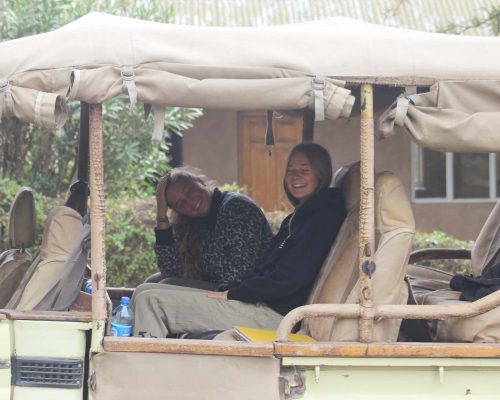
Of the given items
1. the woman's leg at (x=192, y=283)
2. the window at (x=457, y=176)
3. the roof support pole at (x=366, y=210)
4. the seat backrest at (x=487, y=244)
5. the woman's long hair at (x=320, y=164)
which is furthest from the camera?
the window at (x=457, y=176)

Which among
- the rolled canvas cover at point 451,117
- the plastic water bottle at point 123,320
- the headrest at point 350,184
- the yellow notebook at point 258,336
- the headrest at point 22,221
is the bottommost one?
the yellow notebook at point 258,336

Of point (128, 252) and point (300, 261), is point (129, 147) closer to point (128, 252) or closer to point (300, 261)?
point (128, 252)

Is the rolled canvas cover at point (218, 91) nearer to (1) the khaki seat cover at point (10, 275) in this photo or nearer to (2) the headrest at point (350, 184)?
(2) the headrest at point (350, 184)

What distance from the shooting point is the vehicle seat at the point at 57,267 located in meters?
4.05

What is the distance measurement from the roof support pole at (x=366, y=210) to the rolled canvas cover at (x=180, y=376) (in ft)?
1.43

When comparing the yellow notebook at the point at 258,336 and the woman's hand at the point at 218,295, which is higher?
the woman's hand at the point at 218,295

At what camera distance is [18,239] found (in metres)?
4.69

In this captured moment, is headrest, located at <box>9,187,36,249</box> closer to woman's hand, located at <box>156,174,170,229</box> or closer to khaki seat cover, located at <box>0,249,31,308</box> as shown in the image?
khaki seat cover, located at <box>0,249,31,308</box>

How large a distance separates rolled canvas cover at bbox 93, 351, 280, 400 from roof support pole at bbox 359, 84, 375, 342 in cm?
44

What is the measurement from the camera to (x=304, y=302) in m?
4.49

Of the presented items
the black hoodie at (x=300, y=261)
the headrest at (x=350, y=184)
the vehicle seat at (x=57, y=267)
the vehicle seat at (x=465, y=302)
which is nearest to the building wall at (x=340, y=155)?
the vehicle seat at (x=465, y=302)

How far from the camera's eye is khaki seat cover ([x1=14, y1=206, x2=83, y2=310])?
411 centimetres

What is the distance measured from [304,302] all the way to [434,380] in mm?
902

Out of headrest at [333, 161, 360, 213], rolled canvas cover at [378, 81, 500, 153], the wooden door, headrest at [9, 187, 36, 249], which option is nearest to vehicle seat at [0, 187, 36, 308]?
headrest at [9, 187, 36, 249]
